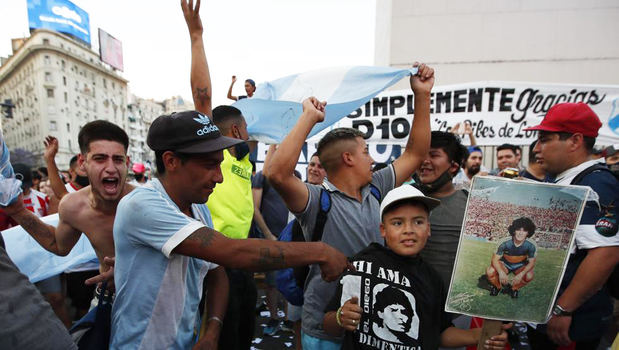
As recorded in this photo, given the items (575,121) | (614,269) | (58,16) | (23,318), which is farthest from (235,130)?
(58,16)

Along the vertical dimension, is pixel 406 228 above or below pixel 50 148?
below

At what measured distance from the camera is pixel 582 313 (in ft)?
6.82

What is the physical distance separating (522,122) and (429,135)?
4.72 m

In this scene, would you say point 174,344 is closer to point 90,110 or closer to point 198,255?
point 198,255

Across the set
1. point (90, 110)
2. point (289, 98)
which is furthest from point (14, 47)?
point (289, 98)

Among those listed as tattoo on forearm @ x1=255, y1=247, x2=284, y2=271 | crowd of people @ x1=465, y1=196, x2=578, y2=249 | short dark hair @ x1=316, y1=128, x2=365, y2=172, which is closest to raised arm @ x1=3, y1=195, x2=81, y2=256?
tattoo on forearm @ x1=255, y1=247, x2=284, y2=271

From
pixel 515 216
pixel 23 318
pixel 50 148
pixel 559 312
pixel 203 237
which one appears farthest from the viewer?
pixel 50 148

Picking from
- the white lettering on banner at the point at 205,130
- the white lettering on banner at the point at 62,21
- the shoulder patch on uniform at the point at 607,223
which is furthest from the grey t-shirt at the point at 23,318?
the white lettering on banner at the point at 62,21

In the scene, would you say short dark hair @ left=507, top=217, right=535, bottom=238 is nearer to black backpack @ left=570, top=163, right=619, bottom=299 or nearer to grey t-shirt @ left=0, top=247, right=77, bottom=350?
black backpack @ left=570, top=163, right=619, bottom=299

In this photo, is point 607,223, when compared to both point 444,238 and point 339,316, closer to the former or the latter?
point 444,238

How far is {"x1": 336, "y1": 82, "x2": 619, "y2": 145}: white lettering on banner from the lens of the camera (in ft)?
18.9

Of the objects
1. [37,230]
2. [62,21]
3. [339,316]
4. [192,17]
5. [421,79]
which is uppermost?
[62,21]

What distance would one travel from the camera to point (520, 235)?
156cm

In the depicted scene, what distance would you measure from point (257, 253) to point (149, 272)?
A: 48 cm
